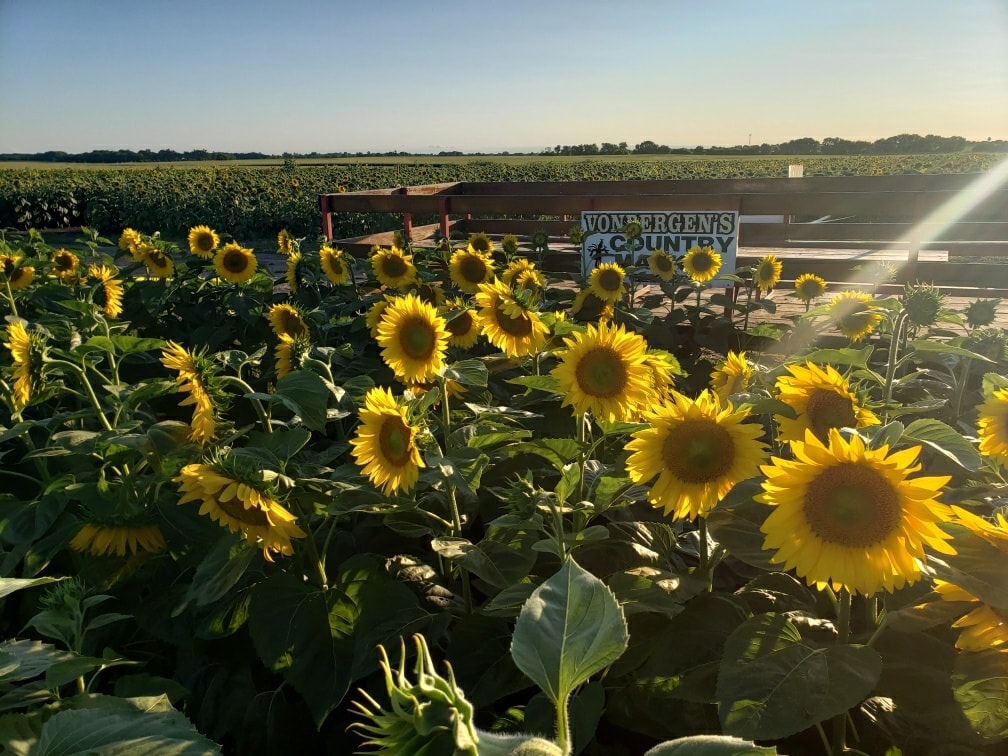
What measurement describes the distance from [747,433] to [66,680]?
102cm

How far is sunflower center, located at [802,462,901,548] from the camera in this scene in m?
0.96

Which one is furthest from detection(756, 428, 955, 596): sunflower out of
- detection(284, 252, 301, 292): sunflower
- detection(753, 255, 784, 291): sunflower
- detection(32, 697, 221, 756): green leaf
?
detection(753, 255, 784, 291): sunflower

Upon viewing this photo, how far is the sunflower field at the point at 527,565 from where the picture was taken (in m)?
0.94

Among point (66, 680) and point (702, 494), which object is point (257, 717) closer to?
point (66, 680)

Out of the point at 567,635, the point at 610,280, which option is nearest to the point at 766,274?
the point at 610,280

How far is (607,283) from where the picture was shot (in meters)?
3.66

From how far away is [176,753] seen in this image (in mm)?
695

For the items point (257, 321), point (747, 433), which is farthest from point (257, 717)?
point (257, 321)

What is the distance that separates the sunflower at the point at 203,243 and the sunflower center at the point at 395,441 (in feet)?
10.9

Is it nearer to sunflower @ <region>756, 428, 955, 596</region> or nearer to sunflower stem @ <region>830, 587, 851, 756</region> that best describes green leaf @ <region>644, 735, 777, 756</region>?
sunflower @ <region>756, 428, 955, 596</region>

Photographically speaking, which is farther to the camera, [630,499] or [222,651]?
[222,651]

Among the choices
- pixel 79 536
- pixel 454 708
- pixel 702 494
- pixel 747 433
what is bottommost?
pixel 79 536

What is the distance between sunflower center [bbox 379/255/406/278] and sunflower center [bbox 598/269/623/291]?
0.97 metres

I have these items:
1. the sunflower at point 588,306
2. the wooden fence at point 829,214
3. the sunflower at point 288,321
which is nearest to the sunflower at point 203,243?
the wooden fence at point 829,214
